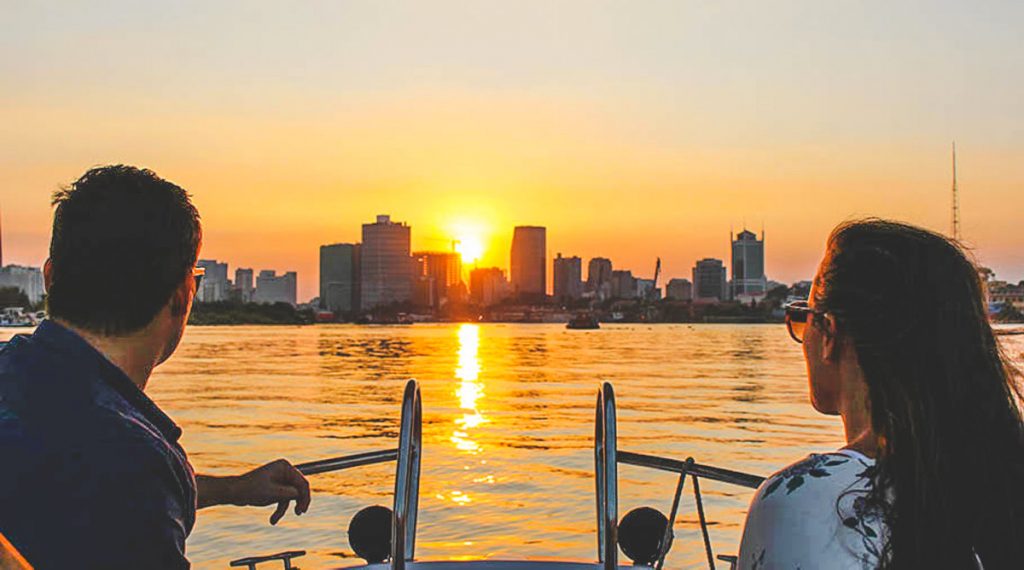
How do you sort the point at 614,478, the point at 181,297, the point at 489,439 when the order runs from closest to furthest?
the point at 181,297, the point at 614,478, the point at 489,439

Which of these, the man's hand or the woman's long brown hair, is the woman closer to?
the woman's long brown hair

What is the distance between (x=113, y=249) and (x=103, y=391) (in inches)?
10.2

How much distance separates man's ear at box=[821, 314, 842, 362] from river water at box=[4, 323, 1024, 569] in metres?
0.42

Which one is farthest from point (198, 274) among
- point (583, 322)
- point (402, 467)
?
point (583, 322)

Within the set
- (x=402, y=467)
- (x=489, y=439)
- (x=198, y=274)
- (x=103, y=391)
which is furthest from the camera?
(x=489, y=439)

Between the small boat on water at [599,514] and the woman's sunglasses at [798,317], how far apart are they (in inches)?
41.5

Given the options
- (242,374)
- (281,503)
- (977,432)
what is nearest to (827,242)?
(977,432)

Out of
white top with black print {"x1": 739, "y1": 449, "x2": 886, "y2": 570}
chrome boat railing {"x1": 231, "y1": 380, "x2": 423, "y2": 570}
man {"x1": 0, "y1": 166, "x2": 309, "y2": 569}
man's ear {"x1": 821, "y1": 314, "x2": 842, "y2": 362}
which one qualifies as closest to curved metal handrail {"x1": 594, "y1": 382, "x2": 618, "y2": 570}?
chrome boat railing {"x1": 231, "y1": 380, "x2": 423, "y2": 570}

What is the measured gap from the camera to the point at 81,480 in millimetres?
1810

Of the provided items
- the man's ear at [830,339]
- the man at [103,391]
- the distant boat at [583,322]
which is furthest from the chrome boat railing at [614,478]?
the distant boat at [583,322]

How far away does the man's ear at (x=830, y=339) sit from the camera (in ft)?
7.39

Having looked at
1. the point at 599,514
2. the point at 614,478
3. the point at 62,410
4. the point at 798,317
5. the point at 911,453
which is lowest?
the point at 599,514

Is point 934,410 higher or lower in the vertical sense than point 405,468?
higher

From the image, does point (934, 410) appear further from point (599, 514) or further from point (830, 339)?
point (599, 514)
